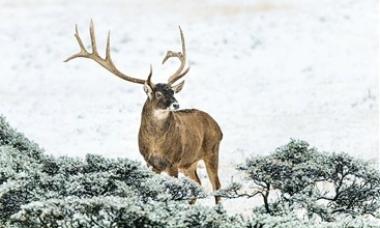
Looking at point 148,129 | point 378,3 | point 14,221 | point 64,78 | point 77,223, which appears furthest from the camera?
point 378,3

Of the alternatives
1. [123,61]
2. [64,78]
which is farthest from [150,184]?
[123,61]

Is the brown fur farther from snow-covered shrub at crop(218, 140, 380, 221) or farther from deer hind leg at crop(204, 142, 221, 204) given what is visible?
snow-covered shrub at crop(218, 140, 380, 221)

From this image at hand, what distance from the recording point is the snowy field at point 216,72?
69.3 feet

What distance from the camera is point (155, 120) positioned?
11805 millimetres

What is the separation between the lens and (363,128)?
20.8 m

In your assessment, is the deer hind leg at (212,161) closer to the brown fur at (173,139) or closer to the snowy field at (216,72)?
the brown fur at (173,139)

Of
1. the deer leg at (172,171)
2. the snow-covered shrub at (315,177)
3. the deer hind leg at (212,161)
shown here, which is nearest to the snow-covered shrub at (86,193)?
the snow-covered shrub at (315,177)

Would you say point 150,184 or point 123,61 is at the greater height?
point 123,61

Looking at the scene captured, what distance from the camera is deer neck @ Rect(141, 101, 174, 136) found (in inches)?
463

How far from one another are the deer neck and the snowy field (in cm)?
164

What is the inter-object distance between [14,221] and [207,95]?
19642 mm

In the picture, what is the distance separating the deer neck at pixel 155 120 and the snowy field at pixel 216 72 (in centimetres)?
164

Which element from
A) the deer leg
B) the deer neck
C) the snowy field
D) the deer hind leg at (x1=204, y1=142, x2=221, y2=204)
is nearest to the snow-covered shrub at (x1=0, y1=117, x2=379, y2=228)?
the deer neck

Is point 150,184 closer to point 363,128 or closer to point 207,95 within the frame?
point 363,128
